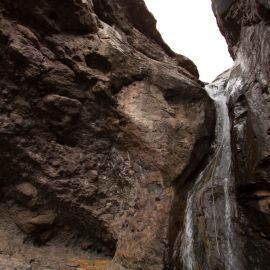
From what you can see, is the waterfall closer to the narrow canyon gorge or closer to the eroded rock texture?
the narrow canyon gorge

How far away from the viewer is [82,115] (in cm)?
827

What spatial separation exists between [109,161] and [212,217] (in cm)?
319

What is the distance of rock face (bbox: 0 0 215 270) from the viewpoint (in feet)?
24.4

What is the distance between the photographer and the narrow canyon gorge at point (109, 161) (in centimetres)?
655

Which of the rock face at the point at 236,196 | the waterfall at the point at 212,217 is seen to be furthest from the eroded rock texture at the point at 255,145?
the waterfall at the point at 212,217

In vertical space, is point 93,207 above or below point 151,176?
below

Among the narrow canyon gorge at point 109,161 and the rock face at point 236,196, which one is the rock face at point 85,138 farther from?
the rock face at point 236,196

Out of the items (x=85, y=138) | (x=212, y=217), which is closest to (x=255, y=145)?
(x=212, y=217)

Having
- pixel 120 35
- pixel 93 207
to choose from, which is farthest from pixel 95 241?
pixel 120 35

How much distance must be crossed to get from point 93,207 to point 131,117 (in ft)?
8.64

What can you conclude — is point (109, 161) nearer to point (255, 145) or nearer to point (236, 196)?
point (236, 196)

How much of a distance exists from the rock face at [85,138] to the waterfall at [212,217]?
0.47 m

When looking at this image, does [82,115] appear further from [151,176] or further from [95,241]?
[95,241]

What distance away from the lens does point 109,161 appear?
8.44 m
